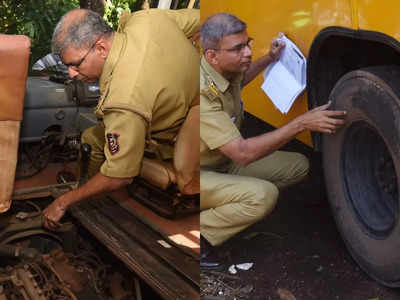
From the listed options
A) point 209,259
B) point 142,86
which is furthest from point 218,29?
point 209,259

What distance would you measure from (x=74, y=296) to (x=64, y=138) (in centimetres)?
98

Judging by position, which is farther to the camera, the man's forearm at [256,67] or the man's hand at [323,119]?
the man's forearm at [256,67]

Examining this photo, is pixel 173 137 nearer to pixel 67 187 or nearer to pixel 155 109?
pixel 155 109

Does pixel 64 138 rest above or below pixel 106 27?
below

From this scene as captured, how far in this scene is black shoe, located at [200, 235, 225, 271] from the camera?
1.80m

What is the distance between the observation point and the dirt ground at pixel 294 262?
1.59 metres

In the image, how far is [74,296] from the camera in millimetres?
1626

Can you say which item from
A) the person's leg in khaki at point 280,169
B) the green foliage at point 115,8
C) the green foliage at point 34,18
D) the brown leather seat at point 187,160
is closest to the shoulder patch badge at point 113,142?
the brown leather seat at point 187,160

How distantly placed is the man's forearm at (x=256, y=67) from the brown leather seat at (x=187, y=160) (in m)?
0.32

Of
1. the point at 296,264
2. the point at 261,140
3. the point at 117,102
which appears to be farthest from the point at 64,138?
the point at 296,264

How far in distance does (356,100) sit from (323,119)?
133 mm

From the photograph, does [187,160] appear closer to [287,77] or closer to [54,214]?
[287,77]

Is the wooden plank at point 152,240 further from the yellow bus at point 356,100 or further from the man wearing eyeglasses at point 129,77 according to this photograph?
the yellow bus at point 356,100

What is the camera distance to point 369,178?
166 centimetres
